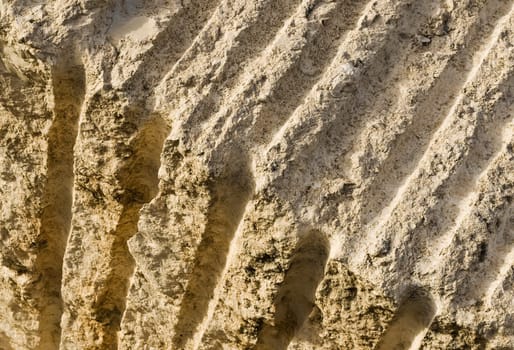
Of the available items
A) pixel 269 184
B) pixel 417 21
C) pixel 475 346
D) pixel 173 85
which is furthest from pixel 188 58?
pixel 475 346

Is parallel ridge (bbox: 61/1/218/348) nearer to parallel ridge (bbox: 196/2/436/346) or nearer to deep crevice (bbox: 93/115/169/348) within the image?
deep crevice (bbox: 93/115/169/348)

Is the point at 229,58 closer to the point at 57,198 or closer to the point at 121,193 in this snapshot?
the point at 121,193

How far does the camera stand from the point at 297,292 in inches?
42.1

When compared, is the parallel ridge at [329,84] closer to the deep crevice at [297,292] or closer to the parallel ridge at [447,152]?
the deep crevice at [297,292]

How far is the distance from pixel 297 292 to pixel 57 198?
459 mm

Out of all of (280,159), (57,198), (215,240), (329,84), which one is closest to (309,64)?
(329,84)

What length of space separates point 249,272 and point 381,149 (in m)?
0.25

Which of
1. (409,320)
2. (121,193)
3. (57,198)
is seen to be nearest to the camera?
(409,320)

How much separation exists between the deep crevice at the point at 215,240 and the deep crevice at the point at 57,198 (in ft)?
0.95

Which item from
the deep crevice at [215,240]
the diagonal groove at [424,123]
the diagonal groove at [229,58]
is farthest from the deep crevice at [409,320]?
the diagonal groove at [229,58]

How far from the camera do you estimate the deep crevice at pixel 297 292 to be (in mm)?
1011

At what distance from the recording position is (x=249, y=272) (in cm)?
104

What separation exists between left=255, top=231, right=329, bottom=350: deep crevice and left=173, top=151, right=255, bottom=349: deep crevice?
0.34 feet

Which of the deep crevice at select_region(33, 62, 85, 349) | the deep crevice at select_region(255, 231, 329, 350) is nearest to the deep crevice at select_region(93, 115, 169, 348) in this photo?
the deep crevice at select_region(33, 62, 85, 349)
